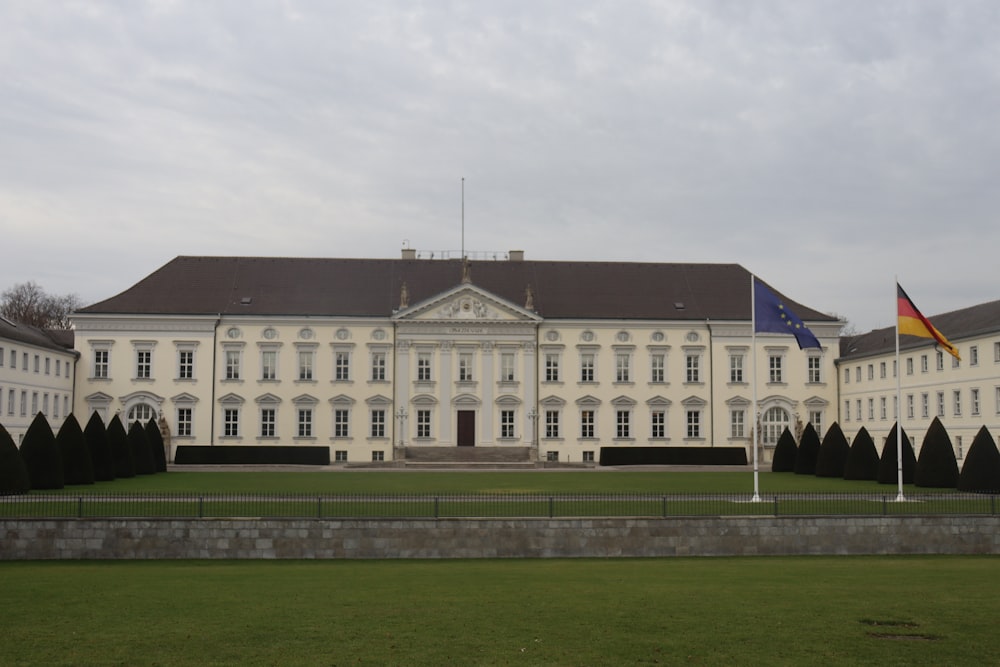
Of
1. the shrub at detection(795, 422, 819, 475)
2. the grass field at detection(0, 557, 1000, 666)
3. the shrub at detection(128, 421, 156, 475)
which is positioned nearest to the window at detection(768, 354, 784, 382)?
the shrub at detection(795, 422, 819, 475)

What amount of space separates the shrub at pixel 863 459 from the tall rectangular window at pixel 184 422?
37.2 m

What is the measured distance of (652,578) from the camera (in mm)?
23266

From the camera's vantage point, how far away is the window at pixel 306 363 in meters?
65.4

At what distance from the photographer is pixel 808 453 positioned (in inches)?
2111

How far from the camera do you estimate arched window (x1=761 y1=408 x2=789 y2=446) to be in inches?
2601

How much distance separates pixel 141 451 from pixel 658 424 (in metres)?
30.2

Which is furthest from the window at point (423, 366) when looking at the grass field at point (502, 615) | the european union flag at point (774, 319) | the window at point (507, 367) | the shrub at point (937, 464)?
the grass field at point (502, 615)

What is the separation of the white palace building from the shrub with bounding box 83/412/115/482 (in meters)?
18.1

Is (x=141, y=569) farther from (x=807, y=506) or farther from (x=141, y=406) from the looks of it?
(x=141, y=406)

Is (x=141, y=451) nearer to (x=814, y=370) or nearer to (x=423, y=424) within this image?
(x=423, y=424)

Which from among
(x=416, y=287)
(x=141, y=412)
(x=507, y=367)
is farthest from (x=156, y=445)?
(x=507, y=367)

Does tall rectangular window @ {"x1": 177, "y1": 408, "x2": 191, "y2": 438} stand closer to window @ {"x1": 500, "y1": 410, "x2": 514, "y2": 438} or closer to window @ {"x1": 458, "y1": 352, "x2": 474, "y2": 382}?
window @ {"x1": 458, "y1": 352, "x2": 474, "y2": 382}

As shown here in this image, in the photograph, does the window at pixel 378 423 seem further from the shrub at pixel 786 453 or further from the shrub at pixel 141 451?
the shrub at pixel 786 453

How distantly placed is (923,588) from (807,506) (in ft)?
33.1
